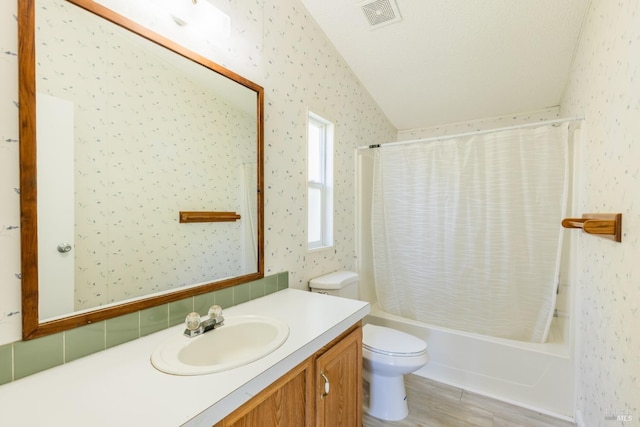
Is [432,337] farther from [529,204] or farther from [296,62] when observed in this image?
[296,62]

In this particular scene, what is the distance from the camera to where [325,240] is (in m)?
2.18

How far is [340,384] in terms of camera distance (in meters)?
1.22

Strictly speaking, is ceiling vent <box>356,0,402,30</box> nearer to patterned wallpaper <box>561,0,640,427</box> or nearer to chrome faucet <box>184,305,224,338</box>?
patterned wallpaper <box>561,0,640,427</box>

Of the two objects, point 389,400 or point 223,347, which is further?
point 389,400

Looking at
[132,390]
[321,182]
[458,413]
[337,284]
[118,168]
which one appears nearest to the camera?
[132,390]

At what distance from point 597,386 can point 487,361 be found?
0.69m

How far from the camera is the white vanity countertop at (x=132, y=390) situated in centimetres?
61

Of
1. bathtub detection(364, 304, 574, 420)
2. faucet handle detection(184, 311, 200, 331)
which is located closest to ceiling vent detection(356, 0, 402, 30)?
faucet handle detection(184, 311, 200, 331)

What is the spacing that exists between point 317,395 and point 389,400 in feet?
3.02

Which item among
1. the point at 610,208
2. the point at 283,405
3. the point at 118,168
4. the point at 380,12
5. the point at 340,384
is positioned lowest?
the point at 340,384

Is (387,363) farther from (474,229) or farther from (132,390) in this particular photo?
(132,390)

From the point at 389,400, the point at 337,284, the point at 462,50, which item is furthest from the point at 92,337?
the point at 462,50

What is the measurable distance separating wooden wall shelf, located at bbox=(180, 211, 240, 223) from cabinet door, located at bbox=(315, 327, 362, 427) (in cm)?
75

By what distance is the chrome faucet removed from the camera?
1.00 meters
